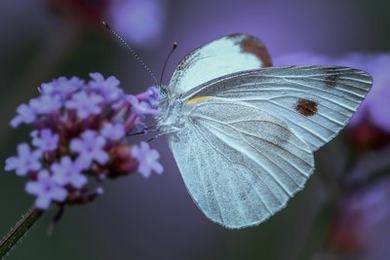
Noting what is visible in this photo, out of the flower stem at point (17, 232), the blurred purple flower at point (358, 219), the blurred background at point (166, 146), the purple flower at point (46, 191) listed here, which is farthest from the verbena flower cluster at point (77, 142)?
the blurred purple flower at point (358, 219)

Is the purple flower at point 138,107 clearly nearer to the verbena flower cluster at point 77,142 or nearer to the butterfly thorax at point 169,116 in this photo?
the verbena flower cluster at point 77,142

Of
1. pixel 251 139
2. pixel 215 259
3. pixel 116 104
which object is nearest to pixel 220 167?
pixel 251 139

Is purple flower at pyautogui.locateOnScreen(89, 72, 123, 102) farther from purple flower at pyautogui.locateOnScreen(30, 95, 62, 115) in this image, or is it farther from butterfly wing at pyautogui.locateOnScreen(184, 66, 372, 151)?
butterfly wing at pyautogui.locateOnScreen(184, 66, 372, 151)

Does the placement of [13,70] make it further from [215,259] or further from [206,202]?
[206,202]

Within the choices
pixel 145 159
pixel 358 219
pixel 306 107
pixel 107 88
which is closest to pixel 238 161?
pixel 306 107

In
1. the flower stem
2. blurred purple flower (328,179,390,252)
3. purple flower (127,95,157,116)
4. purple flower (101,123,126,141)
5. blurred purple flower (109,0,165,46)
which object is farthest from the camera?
blurred purple flower (109,0,165,46)

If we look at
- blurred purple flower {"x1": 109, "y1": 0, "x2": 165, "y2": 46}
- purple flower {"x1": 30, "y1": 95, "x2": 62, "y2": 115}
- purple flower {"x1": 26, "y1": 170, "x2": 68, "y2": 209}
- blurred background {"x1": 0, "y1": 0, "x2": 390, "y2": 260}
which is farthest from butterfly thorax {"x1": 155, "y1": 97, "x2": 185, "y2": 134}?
blurred purple flower {"x1": 109, "y1": 0, "x2": 165, "y2": 46}

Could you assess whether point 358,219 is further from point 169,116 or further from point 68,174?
point 68,174
